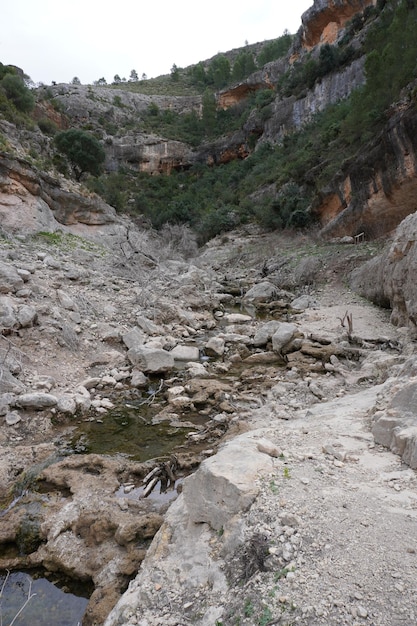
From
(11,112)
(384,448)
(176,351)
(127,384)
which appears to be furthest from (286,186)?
(384,448)

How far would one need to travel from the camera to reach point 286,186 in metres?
28.1

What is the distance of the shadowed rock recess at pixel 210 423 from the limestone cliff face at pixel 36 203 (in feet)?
0.33

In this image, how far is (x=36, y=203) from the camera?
1636cm

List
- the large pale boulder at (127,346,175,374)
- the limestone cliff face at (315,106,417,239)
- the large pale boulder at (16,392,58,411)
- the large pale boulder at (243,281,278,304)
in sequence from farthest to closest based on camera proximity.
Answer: the large pale boulder at (243,281,278,304) → the limestone cliff face at (315,106,417,239) → the large pale boulder at (127,346,175,374) → the large pale boulder at (16,392,58,411)

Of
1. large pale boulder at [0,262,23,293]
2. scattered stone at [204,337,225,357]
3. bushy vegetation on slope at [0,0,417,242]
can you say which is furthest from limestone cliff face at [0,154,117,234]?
scattered stone at [204,337,225,357]

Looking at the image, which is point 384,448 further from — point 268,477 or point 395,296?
point 395,296

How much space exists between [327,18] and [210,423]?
48540 mm

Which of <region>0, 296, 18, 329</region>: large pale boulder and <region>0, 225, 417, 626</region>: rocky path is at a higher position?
<region>0, 296, 18, 329</region>: large pale boulder

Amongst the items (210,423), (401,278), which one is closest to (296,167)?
(401,278)

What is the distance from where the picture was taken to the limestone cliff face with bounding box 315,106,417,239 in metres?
16.1

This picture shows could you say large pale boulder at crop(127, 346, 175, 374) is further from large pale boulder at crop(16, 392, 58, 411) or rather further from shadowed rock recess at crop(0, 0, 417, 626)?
large pale boulder at crop(16, 392, 58, 411)

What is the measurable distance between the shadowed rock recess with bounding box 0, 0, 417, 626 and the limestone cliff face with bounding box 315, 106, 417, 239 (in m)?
0.10

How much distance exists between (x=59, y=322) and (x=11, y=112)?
21188 millimetres

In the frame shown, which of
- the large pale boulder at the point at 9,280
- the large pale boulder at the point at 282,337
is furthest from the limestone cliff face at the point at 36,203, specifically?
the large pale boulder at the point at 282,337
